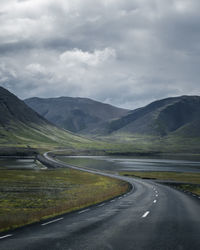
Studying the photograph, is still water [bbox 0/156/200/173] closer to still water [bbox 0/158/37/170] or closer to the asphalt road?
still water [bbox 0/158/37/170]

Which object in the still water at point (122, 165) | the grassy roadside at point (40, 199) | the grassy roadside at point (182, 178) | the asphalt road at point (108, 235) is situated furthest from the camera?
the still water at point (122, 165)

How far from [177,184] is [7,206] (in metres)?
47.5

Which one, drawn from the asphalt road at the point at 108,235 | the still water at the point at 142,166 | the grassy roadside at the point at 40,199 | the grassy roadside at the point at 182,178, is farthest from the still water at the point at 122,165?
the asphalt road at the point at 108,235

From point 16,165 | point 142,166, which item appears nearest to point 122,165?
point 142,166

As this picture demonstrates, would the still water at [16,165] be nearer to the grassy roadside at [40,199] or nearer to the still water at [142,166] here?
the still water at [142,166]

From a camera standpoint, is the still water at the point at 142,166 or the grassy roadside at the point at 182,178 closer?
the grassy roadside at the point at 182,178

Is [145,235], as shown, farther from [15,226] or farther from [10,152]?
[10,152]

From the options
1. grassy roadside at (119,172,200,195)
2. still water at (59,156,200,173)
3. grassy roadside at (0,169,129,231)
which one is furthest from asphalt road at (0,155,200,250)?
still water at (59,156,200,173)

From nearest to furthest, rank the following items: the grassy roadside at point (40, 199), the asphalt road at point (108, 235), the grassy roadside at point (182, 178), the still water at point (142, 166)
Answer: the asphalt road at point (108, 235) < the grassy roadside at point (40, 199) < the grassy roadside at point (182, 178) < the still water at point (142, 166)

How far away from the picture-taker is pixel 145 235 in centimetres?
1392

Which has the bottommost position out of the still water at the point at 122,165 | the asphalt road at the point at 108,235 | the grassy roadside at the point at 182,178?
the still water at the point at 122,165

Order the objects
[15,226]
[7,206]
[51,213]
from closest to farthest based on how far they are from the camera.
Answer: [15,226], [51,213], [7,206]

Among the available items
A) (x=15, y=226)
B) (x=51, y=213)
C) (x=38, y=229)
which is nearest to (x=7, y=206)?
(x=51, y=213)

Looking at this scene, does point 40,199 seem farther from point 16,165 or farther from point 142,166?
point 142,166
